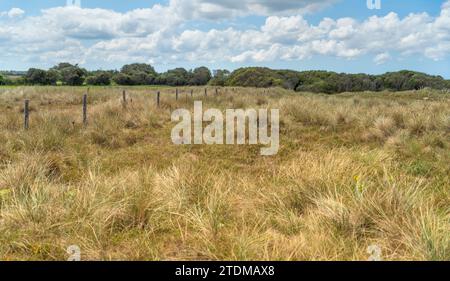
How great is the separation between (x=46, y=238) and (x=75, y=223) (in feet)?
0.87

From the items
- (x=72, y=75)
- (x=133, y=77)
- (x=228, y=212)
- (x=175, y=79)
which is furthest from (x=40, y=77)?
(x=228, y=212)

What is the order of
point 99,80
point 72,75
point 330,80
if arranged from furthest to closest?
point 330,80, point 99,80, point 72,75

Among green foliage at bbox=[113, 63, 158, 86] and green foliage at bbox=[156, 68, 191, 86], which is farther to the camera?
green foliage at bbox=[156, 68, 191, 86]

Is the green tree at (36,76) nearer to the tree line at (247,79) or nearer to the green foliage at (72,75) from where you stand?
the tree line at (247,79)

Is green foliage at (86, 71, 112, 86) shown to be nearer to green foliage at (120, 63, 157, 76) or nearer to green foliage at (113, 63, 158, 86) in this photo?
green foliage at (113, 63, 158, 86)

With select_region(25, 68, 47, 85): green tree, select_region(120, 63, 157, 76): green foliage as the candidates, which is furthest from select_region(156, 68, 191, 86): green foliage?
select_region(25, 68, 47, 85): green tree

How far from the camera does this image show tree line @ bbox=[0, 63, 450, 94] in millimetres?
52750

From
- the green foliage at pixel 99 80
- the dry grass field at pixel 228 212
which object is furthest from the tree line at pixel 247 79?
the dry grass field at pixel 228 212

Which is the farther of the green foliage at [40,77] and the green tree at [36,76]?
the green foliage at [40,77]

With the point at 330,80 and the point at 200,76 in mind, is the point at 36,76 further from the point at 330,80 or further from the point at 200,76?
the point at 330,80

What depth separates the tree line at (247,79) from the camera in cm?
5275

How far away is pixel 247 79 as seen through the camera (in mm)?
63500

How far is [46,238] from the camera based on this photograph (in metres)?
3.26

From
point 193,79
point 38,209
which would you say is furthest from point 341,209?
point 193,79
